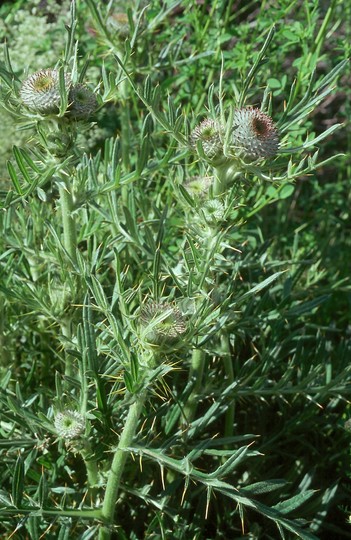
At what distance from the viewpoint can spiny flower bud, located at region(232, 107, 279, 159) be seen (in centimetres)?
186

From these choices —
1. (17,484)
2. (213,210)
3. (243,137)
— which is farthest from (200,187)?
(17,484)

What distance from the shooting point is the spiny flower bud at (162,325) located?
68.9 inches

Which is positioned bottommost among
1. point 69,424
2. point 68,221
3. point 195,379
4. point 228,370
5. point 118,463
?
point 228,370

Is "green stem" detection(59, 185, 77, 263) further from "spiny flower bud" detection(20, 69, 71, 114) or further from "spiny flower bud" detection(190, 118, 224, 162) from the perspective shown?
"spiny flower bud" detection(190, 118, 224, 162)

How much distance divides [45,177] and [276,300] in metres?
1.29

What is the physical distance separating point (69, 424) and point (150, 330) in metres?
0.36

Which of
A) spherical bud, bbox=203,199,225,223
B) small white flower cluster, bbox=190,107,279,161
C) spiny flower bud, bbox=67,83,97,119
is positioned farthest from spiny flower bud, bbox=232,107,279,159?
spiny flower bud, bbox=67,83,97,119

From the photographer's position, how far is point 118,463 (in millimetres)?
1949

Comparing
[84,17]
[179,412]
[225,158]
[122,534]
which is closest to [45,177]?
[225,158]

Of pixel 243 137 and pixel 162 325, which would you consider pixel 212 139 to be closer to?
pixel 243 137

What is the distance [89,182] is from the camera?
2.29 meters

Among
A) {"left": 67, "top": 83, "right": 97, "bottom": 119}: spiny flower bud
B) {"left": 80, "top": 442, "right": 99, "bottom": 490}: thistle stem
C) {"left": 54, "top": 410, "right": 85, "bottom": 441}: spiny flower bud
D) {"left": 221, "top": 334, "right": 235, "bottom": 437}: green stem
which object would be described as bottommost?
{"left": 221, "top": 334, "right": 235, "bottom": 437}: green stem

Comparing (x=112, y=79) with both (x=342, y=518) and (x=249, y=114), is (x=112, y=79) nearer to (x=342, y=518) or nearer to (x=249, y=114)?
(x=249, y=114)

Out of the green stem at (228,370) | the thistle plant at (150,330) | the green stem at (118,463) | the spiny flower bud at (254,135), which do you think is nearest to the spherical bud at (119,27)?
the thistle plant at (150,330)
